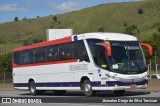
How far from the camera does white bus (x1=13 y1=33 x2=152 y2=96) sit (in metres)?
23.9

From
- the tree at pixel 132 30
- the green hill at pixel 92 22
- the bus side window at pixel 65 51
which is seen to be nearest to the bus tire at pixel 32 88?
the bus side window at pixel 65 51

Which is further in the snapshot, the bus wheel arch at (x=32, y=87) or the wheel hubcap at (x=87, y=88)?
the bus wheel arch at (x=32, y=87)

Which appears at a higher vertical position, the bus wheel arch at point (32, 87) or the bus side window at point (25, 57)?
the bus side window at point (25, 57)

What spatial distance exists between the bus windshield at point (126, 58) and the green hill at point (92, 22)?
97620 mm

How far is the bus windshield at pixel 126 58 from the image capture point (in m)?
23.9

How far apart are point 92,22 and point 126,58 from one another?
118644mm

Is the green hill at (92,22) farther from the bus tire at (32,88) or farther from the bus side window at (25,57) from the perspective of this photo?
the bus tire at (32,88)

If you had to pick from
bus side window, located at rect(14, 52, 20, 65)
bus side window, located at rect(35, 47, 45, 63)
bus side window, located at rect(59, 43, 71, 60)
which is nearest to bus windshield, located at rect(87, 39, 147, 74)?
bus side window, located at rect(59, 43, 71, 60)

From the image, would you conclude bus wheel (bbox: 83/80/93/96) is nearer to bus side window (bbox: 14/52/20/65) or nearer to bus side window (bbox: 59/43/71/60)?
bus side window (bbox: 59/43/71/60)

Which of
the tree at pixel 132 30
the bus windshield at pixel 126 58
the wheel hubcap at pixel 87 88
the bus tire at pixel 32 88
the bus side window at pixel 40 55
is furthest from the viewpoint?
the tree at pixel 132 30

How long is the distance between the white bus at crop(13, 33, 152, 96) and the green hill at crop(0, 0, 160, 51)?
94271 mm

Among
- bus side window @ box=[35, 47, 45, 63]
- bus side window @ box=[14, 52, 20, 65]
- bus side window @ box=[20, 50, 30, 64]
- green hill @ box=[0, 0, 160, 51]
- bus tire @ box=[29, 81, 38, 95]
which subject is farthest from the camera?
green hill @ box=[0, 0, 160, 51]

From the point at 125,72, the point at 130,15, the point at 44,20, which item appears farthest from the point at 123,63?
the point at 44,20

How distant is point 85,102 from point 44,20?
149 metres
